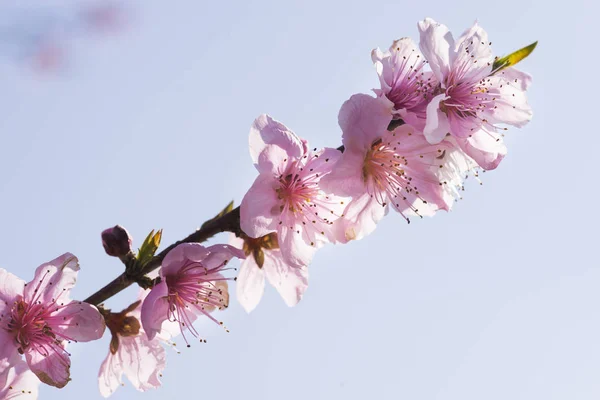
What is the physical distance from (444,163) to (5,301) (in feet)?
5.96

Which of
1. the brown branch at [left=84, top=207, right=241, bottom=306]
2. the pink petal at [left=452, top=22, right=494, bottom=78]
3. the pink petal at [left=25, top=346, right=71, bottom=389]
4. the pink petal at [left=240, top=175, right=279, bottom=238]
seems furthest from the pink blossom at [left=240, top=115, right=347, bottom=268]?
the pink petal at [left=25, top=346, right=71, bottom=389]

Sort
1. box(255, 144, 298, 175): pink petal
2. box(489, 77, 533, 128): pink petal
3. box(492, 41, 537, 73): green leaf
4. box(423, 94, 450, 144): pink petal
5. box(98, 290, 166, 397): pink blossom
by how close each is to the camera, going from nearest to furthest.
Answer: box(423, 94, 450, 144): pink petal → box(255, 144, 298, 175): pink petal → box(492, 41, 537, 73): green leaf → box(489, 77, 533, 128): pink petal → box(98, 290, 166, 397): pink blossom

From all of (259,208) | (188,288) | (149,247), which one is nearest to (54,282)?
(149,247)

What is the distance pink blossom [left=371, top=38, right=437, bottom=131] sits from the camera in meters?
2.82

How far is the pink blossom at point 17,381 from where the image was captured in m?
2.80

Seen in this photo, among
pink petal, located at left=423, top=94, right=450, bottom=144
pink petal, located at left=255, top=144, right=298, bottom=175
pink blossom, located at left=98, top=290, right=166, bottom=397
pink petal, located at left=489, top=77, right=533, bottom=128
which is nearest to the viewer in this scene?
pink petal, located at left=423, top=94, right=450, bottom=144

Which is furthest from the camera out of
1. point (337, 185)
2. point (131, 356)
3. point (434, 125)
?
point (131, 356)

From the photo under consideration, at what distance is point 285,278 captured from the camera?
328 cm

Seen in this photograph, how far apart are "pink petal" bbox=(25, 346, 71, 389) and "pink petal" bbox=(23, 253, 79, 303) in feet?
0.66

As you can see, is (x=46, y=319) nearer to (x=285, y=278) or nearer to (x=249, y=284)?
(x=249, y=284)

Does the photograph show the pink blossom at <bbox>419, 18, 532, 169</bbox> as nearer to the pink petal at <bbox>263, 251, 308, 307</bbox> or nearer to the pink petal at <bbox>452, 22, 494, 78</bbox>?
the pink petal at <bbox>452, 22, 494, 78</bbox>

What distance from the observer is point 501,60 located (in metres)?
2.97

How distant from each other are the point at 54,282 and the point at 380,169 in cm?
136

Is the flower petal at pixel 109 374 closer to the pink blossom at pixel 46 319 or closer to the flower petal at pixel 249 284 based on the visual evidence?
the pink blossom at pixel 46 319
